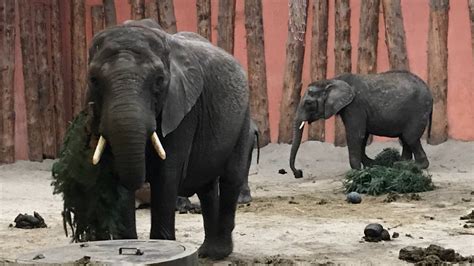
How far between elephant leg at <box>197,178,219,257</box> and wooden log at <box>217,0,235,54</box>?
6548 millimetres

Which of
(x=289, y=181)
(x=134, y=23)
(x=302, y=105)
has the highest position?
(x=134, y=23)

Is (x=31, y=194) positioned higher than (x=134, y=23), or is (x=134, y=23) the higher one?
(x=134, y=23)

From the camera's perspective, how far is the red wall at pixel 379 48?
10.6 m

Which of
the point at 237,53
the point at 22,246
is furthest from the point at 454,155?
the point at 22,246

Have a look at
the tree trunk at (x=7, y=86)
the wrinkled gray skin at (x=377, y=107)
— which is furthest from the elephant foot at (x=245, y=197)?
the tree trunk at (x=7, y=86)

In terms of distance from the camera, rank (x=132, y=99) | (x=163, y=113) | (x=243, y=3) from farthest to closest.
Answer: (x=243, y=3) < (x=163, y=113) < (x=132, y=99)

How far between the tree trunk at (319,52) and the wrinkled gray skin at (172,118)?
6096 millimetres

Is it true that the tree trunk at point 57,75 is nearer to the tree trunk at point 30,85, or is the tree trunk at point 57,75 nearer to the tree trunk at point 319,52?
the tree trunk at point 30,85

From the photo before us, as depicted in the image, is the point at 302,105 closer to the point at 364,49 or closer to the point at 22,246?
the point at 364,49

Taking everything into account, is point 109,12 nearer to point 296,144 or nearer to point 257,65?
point 257,65

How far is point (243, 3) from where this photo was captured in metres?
11.6

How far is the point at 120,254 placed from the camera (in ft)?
10.1

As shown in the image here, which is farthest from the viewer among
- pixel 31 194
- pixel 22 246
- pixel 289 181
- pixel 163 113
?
pixel 289 181

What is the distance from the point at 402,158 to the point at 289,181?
134cm
